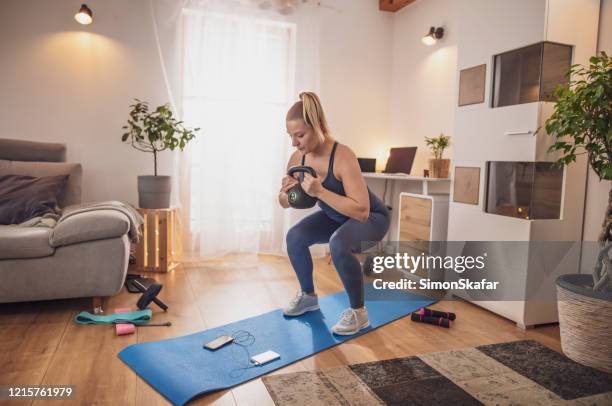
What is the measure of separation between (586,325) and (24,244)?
2.55m

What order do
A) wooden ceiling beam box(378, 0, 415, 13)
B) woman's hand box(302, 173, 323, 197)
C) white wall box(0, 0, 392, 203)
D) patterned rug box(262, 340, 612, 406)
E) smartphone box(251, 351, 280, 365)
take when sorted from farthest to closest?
wooden ceiling beam box(378, 0, 415, 13)
white wall box(0, 0, 392, 203)
woman's hand box(302, 173, 323, 197)
smartphone box(251, 351, 280, 365)
patterned rug box(262, 340, 612, 406)

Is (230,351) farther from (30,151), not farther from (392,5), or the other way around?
(392,5)

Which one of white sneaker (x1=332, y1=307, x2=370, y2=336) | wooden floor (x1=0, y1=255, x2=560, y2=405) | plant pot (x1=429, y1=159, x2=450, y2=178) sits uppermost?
plant pot (x1=429, y1=159, x2=450, y2=178)

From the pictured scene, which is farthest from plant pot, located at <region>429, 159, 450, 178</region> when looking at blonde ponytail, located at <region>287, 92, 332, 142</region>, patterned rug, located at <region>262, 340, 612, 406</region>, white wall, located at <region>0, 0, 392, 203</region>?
white wall, located at <region>0, 0, 392, 203</region>

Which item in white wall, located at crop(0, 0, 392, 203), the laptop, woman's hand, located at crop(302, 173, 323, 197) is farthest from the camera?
the laptop

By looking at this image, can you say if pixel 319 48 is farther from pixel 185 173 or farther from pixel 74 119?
pixel 74 119

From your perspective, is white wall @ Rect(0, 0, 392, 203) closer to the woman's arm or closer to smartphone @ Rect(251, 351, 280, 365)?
the woman's arm

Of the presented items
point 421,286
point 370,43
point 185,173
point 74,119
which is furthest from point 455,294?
point 74,119

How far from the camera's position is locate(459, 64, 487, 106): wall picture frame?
2.59m

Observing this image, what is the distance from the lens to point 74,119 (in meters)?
3.45

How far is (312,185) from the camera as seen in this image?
2.12 m

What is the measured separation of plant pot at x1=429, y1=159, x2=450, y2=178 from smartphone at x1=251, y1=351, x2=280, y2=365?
1.95 m

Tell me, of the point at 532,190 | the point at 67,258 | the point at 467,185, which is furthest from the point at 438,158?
the point at 67,258

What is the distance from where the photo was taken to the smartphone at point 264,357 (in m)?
1.80
